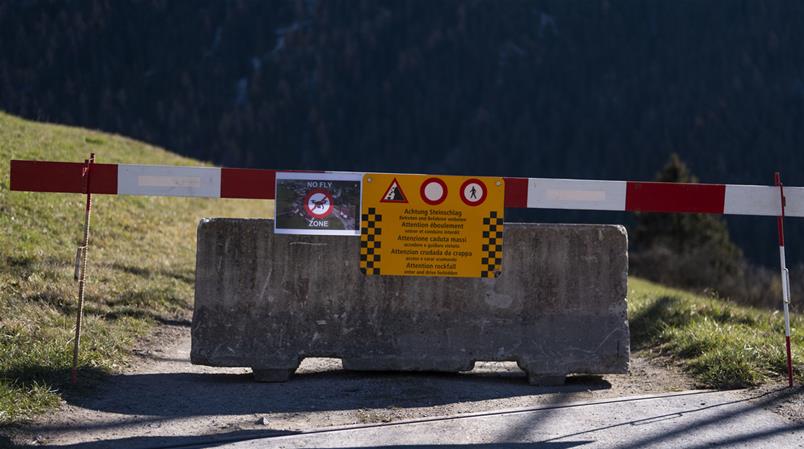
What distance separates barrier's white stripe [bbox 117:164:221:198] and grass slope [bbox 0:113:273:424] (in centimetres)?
128

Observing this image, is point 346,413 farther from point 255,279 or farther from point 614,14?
point 614,14

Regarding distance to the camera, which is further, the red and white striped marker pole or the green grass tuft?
the green grass tuft

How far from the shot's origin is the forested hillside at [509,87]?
88062mm

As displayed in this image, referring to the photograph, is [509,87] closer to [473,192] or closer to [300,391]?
[473,192]

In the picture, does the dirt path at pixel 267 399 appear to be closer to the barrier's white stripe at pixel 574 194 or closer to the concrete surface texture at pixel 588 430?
the concrete surface texture at pixel 588 430

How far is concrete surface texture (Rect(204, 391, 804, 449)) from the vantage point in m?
5.09

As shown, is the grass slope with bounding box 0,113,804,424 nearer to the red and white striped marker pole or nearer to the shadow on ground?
the red and white striped marker pole

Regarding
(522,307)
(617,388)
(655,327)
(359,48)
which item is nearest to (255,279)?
(522,307)

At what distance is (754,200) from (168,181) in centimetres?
417

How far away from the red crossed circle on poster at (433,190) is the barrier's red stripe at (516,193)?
0.46 m

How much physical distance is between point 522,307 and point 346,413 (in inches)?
65.6

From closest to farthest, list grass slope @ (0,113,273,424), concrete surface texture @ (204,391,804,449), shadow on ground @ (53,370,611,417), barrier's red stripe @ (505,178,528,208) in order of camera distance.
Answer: concrete surface texture @ (204,391,804,449), shadow on ground @ (53,370,611,417), grass slope @ (0,113,273,424), barrier's red stripe @ (505,178,528,208)

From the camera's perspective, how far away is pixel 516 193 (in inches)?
261

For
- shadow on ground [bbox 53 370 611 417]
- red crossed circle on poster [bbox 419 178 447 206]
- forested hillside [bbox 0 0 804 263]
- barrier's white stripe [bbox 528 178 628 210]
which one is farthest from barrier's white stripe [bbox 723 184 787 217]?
forested hillside [bbox 0 0 804 263]
